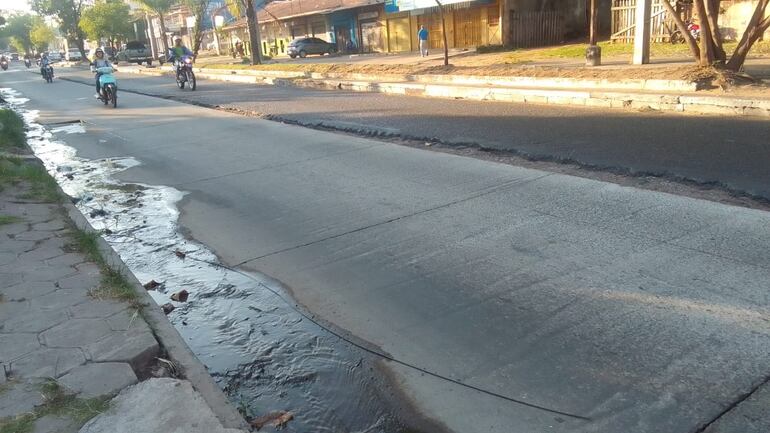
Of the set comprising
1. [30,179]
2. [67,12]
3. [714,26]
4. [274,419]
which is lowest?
[274,419]

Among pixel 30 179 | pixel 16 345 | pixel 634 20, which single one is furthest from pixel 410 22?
pixel 16 345

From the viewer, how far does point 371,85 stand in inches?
756

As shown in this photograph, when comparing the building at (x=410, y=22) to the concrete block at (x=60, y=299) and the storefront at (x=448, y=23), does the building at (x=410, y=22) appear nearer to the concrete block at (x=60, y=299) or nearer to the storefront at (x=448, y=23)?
the storefront at (x=448, y=23)

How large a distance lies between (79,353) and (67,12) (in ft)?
252

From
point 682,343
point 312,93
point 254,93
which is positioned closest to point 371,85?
point 312,93

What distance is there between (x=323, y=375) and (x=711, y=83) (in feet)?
36.7

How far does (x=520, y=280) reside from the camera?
182 inches

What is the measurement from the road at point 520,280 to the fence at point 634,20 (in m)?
16.6

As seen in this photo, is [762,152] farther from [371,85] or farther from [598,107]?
[371,85]

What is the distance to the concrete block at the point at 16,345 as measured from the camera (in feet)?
12.1

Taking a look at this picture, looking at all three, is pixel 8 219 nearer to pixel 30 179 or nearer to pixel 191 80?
pixel 30 179

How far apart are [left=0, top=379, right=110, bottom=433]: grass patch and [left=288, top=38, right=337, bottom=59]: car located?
38775 millimetres

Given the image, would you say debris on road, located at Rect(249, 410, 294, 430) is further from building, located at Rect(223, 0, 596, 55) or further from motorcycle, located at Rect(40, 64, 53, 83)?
motorcycle, located at Rect(40, 64, 53, 83)

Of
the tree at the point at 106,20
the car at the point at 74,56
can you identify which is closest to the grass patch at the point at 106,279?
the tree at the point at 106,20
